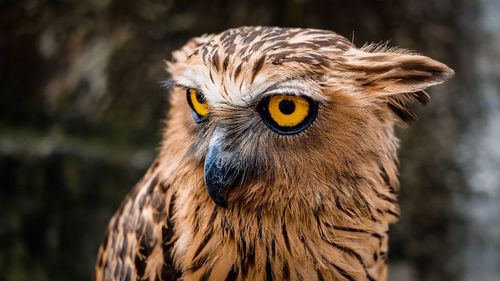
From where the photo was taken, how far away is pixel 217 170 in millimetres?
1118

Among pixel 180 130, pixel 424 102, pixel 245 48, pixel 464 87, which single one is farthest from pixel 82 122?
pixel 464 87

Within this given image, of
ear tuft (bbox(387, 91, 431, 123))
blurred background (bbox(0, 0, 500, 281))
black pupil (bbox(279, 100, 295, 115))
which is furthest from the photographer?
blurred background (bbox(0, 0, 500, 281))

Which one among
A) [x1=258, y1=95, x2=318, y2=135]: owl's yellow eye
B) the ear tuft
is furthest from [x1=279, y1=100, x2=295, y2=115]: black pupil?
the ear tuft

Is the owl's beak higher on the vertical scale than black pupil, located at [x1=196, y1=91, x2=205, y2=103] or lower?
lower

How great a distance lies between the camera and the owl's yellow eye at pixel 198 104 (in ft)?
3.89

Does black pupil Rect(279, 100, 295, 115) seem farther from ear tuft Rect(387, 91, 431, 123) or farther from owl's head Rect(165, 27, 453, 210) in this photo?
ear tuft Rect(387, 91, 431, 123)

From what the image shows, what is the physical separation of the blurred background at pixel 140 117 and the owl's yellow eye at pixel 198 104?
63.5 inches

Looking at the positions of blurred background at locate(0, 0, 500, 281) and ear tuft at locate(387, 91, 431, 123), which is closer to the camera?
ear tuft at locate(387, 91, 431, 123)

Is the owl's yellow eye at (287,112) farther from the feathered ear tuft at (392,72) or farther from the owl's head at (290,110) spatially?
the feathered ear tuft at (392,72)

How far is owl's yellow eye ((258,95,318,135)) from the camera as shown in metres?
1.10

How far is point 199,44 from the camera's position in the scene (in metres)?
→ 1.37

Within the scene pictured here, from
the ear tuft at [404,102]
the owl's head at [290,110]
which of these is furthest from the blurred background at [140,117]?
the owl's head at [290,110]

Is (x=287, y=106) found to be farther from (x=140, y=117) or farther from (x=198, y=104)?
(x=140, y=117)

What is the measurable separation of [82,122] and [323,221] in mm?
2143
